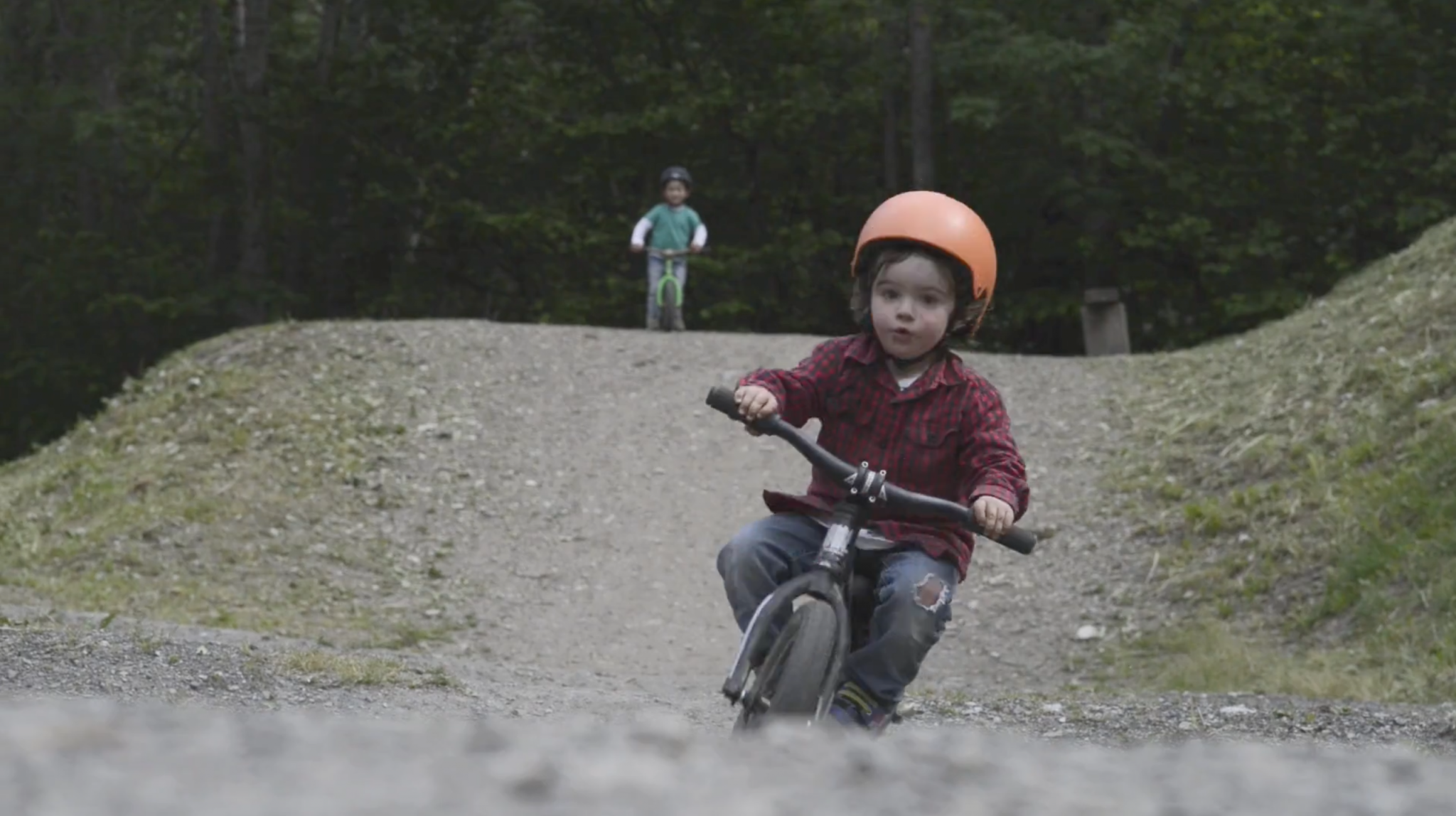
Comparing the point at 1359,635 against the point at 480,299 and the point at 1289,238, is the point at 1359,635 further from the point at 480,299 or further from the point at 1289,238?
the point at 480,299

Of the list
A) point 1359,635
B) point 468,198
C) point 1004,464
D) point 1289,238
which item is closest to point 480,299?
point 468,198

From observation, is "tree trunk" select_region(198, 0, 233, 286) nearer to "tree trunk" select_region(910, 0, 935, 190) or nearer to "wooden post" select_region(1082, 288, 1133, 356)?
"tree trunk" select_region(910, 0, 935, 190)

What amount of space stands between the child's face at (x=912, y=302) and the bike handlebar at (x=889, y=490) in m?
0.47

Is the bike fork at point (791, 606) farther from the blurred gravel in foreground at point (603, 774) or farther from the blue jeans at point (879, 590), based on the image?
the blurred gravel in foreground at point (603, 774)

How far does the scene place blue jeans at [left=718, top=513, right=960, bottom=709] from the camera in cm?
466

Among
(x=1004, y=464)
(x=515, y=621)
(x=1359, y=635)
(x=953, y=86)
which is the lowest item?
(x=515, y=621)

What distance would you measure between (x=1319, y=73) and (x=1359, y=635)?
60.0 ft

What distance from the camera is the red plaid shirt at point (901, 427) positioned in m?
4.88

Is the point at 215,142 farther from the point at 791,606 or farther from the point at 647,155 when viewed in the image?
the point at 791,606

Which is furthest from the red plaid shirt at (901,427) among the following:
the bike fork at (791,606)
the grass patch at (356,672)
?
the grass patch at (356,672)

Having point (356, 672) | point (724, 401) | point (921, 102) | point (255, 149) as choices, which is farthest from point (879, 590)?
point (255, 149)

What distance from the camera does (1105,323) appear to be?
20.6 meters

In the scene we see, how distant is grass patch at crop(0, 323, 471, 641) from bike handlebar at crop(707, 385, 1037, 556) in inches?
216

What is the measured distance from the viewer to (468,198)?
98.7 feet
